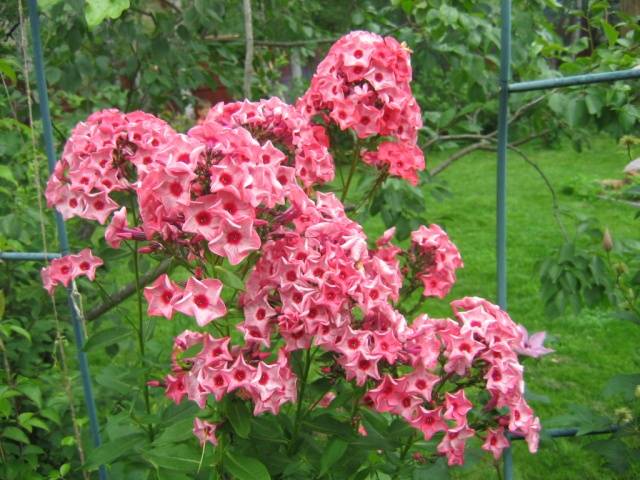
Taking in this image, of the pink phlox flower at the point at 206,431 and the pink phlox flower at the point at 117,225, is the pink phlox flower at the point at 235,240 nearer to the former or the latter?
the pink phlox flower at the point at 117,225

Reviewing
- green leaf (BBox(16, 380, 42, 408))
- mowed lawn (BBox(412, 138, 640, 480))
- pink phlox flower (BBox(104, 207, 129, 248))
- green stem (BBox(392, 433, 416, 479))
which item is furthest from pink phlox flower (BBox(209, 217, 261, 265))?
green leaf (BBox(16, 380, 42, 408))

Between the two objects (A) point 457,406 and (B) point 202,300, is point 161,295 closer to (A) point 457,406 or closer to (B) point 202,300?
(B) point 202,300

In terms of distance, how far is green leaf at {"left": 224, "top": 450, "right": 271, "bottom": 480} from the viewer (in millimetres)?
1269

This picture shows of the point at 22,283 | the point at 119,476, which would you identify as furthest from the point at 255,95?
the point at 119,476

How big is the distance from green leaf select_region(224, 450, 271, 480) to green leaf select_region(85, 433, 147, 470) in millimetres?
290

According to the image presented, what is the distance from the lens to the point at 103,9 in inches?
54.4

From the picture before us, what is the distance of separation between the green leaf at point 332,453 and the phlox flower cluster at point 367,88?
0.66m

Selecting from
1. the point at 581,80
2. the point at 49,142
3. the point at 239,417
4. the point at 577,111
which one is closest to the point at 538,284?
the point at 577,111

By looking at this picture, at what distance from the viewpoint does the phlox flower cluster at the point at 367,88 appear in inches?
62.9

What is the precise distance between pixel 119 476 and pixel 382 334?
79cm

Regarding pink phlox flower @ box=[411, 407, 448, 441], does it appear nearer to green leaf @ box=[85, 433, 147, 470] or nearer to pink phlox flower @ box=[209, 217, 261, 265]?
pink phlox flower @ box=[209, 217, 261, 265]

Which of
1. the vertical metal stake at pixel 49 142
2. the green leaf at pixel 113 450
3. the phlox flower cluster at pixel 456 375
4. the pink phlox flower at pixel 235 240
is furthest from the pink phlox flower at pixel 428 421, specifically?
the vertical metal stake at pixel 49 142

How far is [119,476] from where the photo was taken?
1.65 metres

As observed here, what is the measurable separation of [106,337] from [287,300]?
539 millimetres
